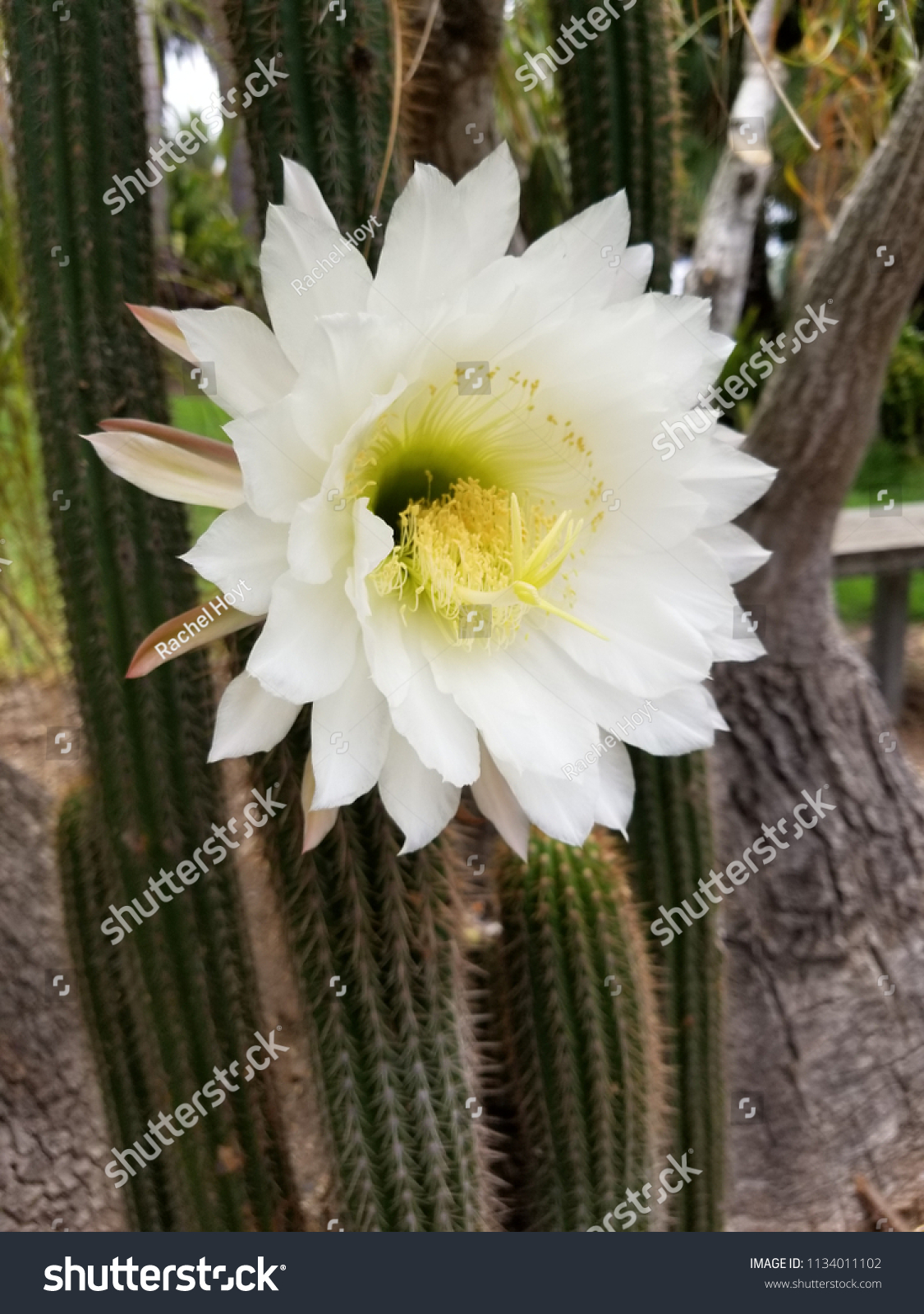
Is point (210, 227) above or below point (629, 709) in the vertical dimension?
above

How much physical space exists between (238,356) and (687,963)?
708 millimetres

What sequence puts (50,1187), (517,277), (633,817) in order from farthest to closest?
(50,1187) → (633,817) → (517,277)

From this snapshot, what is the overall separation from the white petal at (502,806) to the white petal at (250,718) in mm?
115

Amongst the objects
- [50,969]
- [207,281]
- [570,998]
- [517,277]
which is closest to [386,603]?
[517,277]

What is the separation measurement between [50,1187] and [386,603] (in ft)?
2.85

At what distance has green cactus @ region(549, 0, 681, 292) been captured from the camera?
2.56 ft

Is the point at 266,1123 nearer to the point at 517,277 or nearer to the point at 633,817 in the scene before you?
the point at 633,817

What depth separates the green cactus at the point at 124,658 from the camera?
1.98ft

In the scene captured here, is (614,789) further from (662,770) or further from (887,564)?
(887,564)

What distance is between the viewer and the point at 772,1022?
4.05ft

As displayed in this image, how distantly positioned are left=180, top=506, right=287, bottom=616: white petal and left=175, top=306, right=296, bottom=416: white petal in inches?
2.1

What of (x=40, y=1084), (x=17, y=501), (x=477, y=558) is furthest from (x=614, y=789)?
(x=17, y=501)

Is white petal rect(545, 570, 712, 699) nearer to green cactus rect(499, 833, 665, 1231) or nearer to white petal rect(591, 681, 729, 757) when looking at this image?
white petal rect(591, 681, 729, 757)

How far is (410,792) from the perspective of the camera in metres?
0.47
